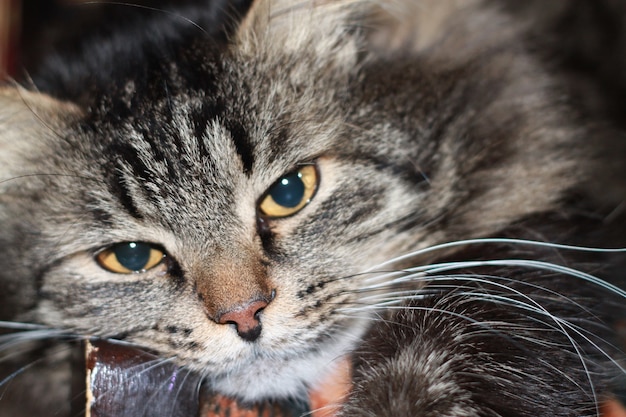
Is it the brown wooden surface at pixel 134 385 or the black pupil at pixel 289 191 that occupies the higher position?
the black pupil at pixel 289 191

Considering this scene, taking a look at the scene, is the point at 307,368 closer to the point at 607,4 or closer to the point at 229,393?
the point at 229,393

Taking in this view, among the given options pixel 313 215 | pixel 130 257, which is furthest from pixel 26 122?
pixel 313 215

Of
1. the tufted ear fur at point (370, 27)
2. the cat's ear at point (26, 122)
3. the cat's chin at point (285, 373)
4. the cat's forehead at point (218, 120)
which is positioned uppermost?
the tufted ear fur at point (370, 27)

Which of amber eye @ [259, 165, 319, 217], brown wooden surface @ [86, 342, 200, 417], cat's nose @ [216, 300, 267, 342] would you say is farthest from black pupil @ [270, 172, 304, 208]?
brown wooden surface @ [86, 342, 200, 417]

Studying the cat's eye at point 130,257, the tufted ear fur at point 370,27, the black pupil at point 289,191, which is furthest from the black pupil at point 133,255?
the tufted ear fur at point 370,27

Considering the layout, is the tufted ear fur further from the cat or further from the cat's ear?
the cat's ear

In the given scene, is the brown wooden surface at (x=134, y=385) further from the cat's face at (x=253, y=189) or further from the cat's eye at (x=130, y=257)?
the cat's eye at (x=130, y=257)

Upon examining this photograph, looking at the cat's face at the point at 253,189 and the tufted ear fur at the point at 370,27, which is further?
the tufted ear fur at the point at 370,27
